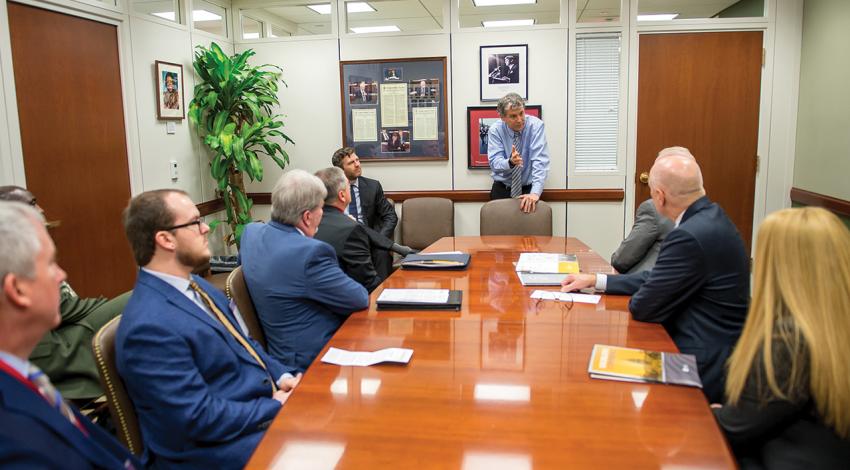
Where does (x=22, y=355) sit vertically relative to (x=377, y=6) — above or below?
below

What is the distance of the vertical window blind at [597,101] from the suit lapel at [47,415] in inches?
184

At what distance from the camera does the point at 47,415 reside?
3.50 ft

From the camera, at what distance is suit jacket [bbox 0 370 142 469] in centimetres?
97

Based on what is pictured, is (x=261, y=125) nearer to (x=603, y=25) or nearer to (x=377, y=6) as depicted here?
(x=603, y=25)

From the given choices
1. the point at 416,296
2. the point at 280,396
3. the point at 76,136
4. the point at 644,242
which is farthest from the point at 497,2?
the point at 280,396

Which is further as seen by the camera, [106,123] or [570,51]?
[570,51]

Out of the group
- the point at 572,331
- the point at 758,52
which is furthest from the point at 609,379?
Result: the point at 758,52

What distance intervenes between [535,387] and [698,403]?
0.40 m

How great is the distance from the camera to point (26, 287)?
105 centimetres

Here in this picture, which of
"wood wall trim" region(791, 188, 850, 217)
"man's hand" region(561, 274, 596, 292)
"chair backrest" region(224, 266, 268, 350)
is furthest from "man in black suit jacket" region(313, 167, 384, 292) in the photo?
"wood wall trim" region(791, 188, 850, 217)

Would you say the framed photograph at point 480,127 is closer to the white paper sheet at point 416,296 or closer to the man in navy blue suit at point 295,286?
the white paper sheet at point 416,296

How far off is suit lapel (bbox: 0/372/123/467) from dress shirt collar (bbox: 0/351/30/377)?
0.04m

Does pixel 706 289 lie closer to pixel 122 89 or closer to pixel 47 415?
pixel 47 415

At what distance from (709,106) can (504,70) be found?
1.75 meters
